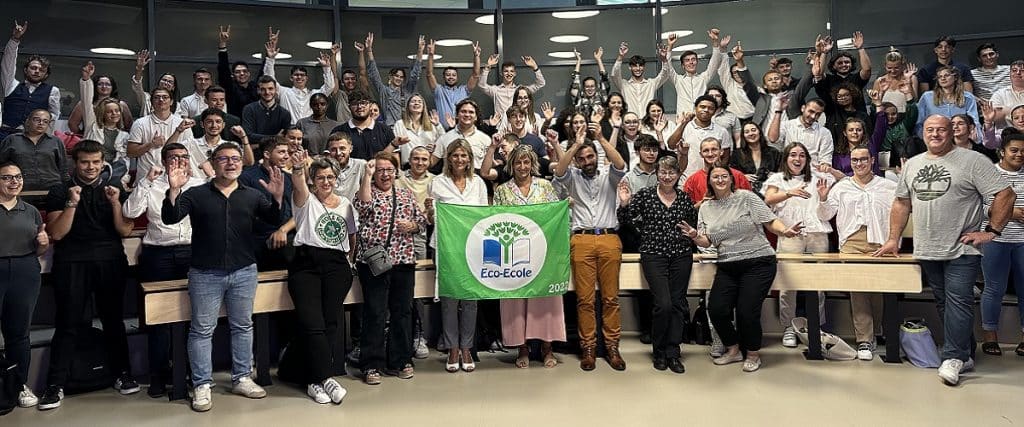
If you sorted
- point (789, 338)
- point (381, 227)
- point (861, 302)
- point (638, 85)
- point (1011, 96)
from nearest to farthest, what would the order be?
point (381, 227) → point (861, 302) → point (789, 338) → point (1011, 96) → point (638, 85)

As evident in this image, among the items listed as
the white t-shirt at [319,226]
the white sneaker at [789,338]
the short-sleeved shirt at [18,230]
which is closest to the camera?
the short-sleeved shirt at [18,230]

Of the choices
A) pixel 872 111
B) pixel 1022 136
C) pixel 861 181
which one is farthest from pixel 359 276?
pixel 872 111

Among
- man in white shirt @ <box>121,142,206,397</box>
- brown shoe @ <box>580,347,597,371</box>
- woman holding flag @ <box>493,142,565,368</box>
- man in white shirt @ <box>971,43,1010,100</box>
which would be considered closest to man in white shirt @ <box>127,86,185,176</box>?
man in white shirt @ <box>121,142,206,397</box>

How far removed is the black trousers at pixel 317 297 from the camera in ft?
20.7

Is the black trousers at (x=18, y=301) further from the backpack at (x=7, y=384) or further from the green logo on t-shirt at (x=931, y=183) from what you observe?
the green logo on t-shirt at (x=931, y=183)

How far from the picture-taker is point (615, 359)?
7.11 meters

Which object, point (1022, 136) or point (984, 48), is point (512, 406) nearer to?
point (1022, 136)

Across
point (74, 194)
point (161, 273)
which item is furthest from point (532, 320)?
point (74, 194)

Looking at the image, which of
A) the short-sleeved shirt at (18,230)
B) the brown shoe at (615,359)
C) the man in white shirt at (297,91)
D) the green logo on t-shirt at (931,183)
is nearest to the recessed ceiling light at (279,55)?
the man in white shirt at (297,91)

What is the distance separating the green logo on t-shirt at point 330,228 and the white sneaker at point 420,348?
1.69m

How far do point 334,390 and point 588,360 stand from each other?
2.12 metres

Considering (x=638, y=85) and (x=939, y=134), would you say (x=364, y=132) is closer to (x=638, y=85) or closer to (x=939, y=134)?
(x=638, y=85)

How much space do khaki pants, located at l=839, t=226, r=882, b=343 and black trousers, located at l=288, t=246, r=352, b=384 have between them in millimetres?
4360

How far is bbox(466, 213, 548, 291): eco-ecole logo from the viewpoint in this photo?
23.5 feet
